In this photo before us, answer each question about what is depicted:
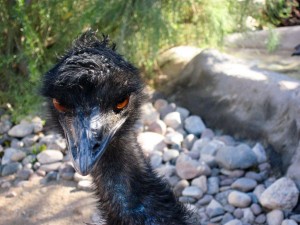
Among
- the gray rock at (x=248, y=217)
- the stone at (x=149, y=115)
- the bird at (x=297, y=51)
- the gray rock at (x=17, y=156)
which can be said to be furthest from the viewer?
the bird at (x=297, y=51)

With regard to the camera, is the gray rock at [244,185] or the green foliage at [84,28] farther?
the green foliage at [84,28]

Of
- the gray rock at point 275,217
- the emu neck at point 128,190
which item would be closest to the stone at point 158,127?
the gray rock at point 275,217

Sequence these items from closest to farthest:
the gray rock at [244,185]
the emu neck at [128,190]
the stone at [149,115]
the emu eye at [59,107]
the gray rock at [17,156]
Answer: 1. the emu eye at [59,107]
2. the emu neck at [128,190]
3. the gray rock at [244,185]
4. the gray rock at [17,156]
5. the stone at [149,115]

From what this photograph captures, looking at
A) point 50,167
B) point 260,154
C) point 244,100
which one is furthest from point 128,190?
point 244,100

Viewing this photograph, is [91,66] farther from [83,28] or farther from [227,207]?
[83,28]

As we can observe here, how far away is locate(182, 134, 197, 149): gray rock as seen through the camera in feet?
12.4

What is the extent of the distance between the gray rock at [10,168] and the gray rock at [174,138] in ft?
3.08

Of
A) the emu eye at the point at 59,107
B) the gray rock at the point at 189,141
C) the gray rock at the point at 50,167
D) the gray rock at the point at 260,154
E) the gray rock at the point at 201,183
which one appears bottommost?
the gray rock at the point at 50,167

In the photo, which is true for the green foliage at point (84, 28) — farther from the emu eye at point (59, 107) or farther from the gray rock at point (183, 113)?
the emu eye at point (59, 107)

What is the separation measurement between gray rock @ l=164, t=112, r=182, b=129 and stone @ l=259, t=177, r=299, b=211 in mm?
1156

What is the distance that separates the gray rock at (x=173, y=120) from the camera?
400 centimetres

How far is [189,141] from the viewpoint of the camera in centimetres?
380

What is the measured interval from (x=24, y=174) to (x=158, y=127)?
3.01 feet

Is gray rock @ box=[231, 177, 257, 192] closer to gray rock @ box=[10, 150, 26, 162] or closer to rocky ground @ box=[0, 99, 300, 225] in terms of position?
rocky ground @ box=[0, 99, 300, 225]
